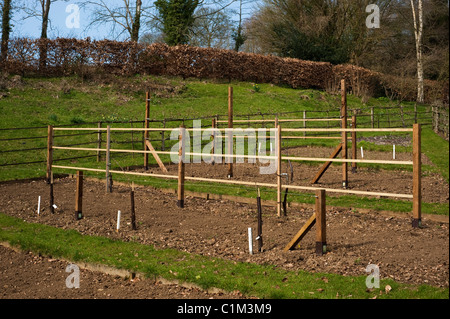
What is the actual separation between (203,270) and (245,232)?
64.2 inches

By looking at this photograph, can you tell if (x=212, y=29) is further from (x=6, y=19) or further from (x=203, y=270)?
(x=203, y=270)

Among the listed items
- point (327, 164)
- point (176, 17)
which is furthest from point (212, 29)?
point (327, 164)

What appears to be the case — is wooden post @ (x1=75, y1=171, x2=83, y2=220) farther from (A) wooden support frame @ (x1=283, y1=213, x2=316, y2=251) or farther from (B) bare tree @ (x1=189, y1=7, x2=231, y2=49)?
(B) bare tree @ (x1=189, y1=7, x2=231, y2=49)

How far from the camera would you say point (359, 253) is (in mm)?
5375

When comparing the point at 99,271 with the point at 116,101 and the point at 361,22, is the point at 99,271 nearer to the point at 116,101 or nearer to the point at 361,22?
the point at 116,101

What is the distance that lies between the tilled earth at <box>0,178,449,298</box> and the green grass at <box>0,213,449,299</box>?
0.67 ft

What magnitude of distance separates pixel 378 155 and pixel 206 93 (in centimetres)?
1010

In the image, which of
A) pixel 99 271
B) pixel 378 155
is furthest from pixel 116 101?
pixel 99 271

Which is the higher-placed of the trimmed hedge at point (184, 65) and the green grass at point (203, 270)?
the trimmed hedge at point (184, 65)

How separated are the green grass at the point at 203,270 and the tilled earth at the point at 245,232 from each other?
20 centimetres

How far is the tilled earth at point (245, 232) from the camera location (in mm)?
5000
